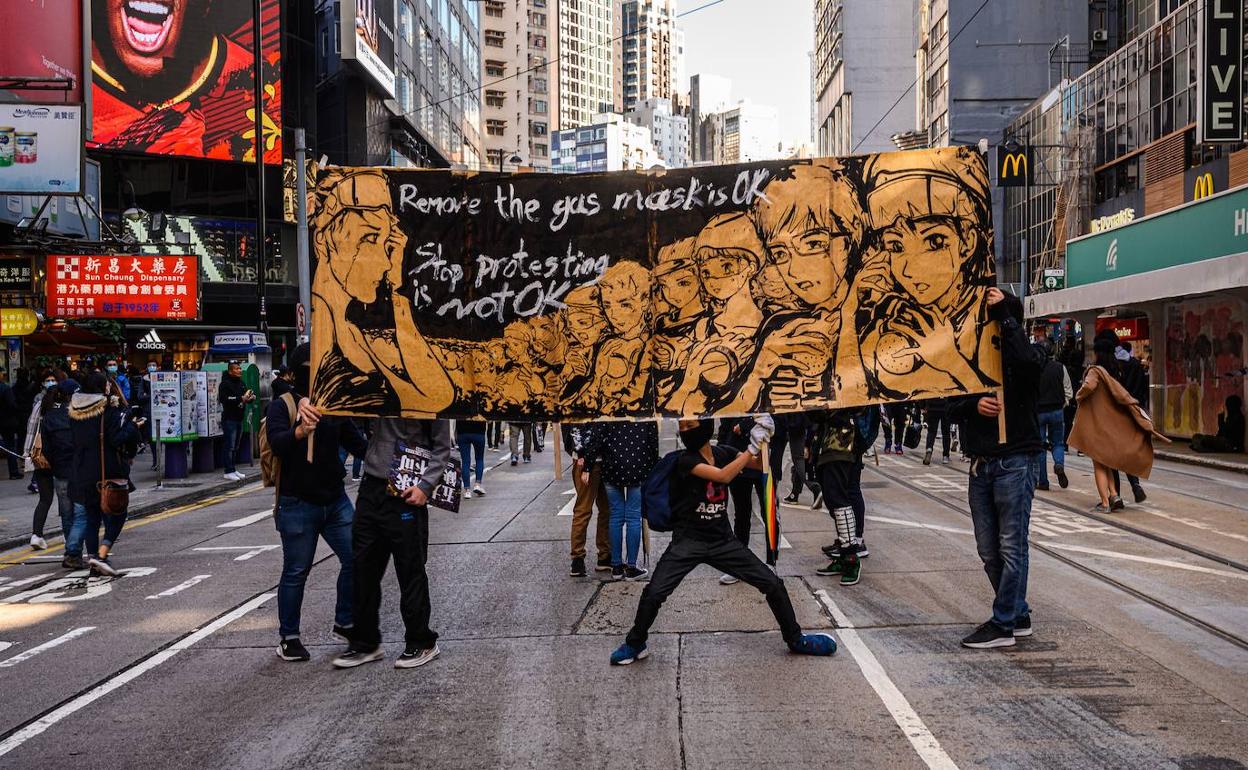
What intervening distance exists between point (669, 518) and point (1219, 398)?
20307 mm

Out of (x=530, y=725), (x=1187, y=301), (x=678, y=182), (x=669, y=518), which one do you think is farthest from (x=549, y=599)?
(x=1187, y=301)

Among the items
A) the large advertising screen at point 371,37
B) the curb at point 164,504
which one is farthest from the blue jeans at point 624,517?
the large advertising screen at point 371,37

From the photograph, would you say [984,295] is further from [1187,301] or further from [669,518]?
[1187,301]

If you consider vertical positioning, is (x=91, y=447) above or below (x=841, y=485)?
above

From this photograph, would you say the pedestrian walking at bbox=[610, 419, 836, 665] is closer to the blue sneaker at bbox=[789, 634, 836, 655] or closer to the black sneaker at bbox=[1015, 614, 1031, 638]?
the blue sneaker at bbox=[789, 634, 836, 655]

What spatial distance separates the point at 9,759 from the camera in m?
5.40

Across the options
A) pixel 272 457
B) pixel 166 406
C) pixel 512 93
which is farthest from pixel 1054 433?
pixel 512 93

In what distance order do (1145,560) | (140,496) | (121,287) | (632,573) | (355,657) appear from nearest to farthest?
1. (355,657)
2. (632,573)
3. (1145,560)
4. (140,496)
5. (121,287)

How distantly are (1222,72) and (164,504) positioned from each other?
22619 millimetres

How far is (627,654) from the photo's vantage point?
6656 millimetres

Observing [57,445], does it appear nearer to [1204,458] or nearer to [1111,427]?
[1111,427]

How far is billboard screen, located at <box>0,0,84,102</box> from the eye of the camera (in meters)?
21.1

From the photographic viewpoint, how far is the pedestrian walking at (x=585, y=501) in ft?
31.7

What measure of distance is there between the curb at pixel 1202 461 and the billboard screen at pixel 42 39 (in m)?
21.9
